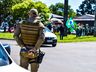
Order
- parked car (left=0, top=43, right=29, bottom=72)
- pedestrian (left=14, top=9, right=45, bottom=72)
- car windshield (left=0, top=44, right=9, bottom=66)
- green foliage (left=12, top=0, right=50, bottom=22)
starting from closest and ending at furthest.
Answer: parked car (left=0, top=43, right=29, bottom=72)
car windshield (left=0, top=44, right=9, bottom=66)
pedestrian (left=14, top=9, right=45, bottom=72)
green foliage (left=12, top=0, right=50, bottom=22)

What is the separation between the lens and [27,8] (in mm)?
60188

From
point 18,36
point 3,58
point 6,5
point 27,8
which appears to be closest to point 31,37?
point 18,36

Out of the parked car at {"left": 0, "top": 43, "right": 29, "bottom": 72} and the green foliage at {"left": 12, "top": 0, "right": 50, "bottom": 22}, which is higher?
the parked car at {"left": 0, "top": 43, "right": 29, "bottom": 72}

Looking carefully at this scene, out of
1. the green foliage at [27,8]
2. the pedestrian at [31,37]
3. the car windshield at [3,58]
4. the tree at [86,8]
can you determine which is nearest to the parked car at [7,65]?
the car windshield at [3,58]

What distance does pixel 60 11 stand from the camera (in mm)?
147250

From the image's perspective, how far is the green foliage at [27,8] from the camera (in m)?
58.3

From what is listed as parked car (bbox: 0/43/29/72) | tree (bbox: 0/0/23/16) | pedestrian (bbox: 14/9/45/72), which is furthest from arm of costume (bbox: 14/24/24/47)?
tree (bbox: 0/0/23/16)

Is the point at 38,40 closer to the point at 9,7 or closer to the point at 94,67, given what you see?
the point at 94,67

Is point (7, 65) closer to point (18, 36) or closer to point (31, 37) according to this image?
point (31, 37)

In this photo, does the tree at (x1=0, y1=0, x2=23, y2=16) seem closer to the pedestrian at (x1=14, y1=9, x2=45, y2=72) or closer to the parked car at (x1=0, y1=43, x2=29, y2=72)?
the pedestrian at (x1=14, y1=9, x2=45, y2=72)

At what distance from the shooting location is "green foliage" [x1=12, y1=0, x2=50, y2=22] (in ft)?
191

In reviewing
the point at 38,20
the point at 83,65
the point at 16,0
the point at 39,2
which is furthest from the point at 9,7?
the point at 38,20

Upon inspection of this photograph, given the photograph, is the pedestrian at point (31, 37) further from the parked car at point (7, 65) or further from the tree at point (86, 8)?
the tree at point (86, 8)

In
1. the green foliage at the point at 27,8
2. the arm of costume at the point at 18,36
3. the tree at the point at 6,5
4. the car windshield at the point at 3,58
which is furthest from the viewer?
the tree at the point at 6,5
